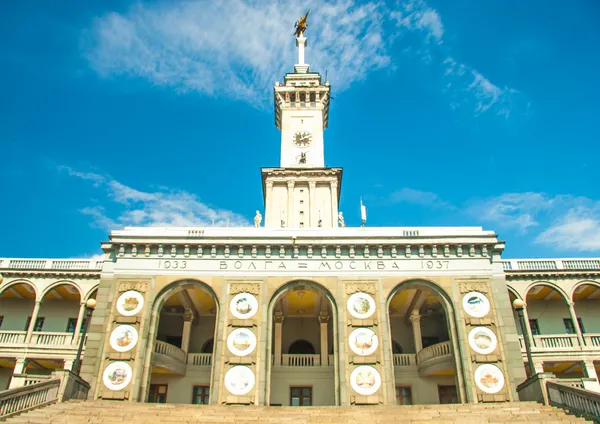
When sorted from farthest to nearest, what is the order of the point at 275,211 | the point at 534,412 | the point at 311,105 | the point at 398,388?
1. the point at 311,105
2. the point at 275,211
3. the point at 398,388
4. the point at 534,412

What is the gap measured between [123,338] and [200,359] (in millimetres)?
6855

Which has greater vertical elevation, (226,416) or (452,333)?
(452,333)

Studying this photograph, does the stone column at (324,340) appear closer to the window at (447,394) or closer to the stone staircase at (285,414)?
the window at (447,394)

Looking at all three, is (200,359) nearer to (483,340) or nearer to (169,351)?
(169,351)

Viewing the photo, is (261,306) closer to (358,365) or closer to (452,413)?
(358,365)

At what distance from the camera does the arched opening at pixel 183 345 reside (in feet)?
101

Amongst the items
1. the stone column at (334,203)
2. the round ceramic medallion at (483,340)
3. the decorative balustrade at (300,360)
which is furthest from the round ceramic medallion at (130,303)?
the stone column at (334,203)

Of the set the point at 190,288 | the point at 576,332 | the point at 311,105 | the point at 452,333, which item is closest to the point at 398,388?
the point at 452,333

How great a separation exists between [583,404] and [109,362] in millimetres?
24123

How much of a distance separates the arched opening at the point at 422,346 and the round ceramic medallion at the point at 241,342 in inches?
358

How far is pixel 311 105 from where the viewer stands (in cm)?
5438

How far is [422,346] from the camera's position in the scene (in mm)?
35375

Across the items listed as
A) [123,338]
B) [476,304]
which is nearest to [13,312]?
[123,338]

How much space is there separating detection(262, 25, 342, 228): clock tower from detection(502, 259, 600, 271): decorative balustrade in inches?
645
